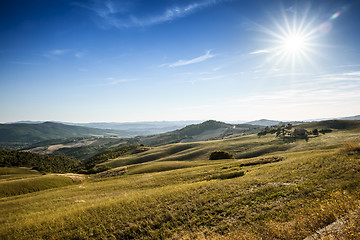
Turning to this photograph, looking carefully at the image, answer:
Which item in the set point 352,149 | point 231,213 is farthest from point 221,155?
point 231,213

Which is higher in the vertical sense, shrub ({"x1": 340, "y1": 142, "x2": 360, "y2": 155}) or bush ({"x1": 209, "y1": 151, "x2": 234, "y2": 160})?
shrub ({"x1": 340, "y1": 142, "x2": 360, "y2": 155})

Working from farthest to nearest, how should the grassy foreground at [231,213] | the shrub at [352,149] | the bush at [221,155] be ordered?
the bush at [221,155] < the shrub at [352,149] < the grassy foreground at [231,213]

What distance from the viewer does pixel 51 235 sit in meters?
15.0

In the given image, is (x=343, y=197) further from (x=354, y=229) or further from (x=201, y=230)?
(x=201, y=230)

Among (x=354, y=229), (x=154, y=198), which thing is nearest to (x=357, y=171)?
(x=354, y=229)

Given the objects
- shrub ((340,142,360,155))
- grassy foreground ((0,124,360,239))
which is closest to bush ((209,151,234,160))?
shrub ((340,142,360,155))

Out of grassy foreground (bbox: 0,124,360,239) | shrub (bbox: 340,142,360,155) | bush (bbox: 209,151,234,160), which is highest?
shrub (bbox: 340,142,360,155)

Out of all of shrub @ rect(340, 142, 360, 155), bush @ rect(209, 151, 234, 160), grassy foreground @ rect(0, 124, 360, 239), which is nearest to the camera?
grassy foreground @ rect(0, 124, 360, 239)

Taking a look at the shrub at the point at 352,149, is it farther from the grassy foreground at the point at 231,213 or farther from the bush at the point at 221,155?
the bush at the point at 221,155

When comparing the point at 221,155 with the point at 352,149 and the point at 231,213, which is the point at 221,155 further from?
the point at 231,213

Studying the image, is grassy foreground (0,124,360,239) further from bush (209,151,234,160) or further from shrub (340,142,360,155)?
bush (209,151,234,160)

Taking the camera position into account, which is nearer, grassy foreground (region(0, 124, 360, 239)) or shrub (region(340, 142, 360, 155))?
grassy foreground (region(0, 124, 360, 239))

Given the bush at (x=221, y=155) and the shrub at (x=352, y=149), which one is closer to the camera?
the shrub at (x=352, y=149)

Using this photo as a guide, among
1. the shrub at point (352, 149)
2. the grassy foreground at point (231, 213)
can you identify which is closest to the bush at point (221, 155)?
the shrub at point (352, 149)
